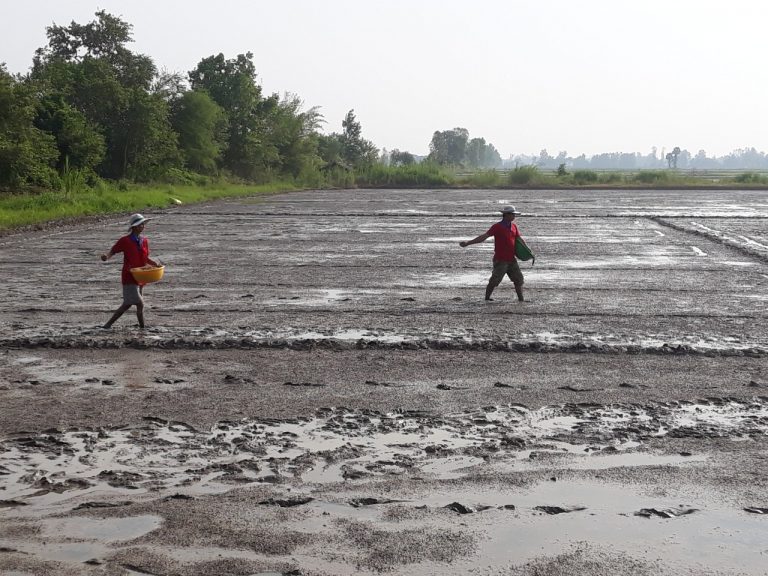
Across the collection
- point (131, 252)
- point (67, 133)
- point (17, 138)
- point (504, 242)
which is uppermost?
point (67, 133)

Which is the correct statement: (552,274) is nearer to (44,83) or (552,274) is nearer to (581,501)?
(581,501)

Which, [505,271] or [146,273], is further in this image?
[505,271]

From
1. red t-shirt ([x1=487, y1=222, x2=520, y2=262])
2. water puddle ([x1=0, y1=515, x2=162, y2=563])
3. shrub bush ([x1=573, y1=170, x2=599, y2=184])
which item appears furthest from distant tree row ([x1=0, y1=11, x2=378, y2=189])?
water puddle ([x1=0, y1=515, x2=162, y2=563])

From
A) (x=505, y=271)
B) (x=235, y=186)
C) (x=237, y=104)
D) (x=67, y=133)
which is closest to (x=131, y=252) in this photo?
(x=505, y=271)

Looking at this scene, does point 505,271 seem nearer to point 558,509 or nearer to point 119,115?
point 558,509

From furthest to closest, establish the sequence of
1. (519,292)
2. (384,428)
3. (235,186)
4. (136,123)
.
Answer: (235,186) → (136,123) → (519,292) → (384,428)

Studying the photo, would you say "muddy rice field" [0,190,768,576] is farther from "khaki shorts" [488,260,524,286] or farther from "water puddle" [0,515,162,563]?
"khaki shorts" [488,260,524,286]

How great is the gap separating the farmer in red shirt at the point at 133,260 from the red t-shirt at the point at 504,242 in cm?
465

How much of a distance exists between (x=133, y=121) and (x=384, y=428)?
→ 42.5m

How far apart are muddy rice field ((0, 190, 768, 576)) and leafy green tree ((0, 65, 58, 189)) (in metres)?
18.5

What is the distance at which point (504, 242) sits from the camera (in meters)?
13.6

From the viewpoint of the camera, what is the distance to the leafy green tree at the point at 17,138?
32625 millimetres

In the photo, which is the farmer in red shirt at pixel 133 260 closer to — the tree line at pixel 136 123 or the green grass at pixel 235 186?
the green grass at pixel 235 186

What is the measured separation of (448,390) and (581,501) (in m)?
2.74
